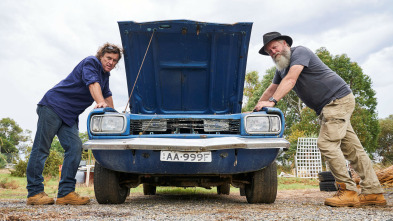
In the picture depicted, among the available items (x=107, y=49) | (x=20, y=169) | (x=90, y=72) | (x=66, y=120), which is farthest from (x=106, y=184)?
(x=20, y=169)

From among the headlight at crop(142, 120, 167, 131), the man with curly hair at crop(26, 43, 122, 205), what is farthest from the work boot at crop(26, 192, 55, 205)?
the headlight at crop(142, 120, 167, 131)

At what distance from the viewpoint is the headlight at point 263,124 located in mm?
3196

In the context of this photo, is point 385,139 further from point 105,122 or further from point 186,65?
point 105,122

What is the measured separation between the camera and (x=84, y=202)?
146 inches

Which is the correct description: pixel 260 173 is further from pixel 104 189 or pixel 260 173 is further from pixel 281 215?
pixel 104 189

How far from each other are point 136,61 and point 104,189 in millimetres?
1721

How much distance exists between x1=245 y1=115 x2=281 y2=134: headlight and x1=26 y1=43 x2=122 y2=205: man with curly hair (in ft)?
5.40

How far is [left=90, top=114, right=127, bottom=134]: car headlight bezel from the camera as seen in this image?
320 cm

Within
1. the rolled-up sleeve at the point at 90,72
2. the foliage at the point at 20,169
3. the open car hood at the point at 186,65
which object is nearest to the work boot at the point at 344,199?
the open car hood at the point at 186,65

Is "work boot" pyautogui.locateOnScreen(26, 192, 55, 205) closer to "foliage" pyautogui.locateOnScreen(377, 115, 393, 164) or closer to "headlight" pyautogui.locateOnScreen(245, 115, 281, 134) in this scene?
"headlight" pyautogui.locateOnScreen(245, 115, 281, 134)

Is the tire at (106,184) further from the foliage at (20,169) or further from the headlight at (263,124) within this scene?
the foliage at (20,169)

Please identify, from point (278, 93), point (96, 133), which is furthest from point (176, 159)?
point (278, 93)

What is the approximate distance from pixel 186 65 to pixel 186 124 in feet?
4.17

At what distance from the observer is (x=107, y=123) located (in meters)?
3.21
